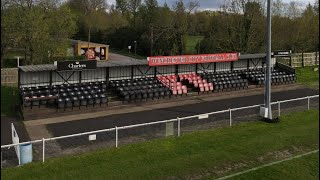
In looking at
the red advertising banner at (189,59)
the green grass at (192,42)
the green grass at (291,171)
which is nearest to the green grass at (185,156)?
the green grass at (291,171)

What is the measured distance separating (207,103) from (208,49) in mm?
35388

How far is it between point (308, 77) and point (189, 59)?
16003 mm

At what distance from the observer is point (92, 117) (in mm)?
21938

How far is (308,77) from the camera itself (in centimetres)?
3891

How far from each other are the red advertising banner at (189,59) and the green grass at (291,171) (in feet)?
48.7

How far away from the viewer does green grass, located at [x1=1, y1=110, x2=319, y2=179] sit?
12805 millimetres

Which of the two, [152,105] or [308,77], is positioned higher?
[308,77]

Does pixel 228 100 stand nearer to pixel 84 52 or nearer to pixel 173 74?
pixel 173 74

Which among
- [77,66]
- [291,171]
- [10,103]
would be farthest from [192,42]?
[291,171]

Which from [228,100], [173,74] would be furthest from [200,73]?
[228,100]

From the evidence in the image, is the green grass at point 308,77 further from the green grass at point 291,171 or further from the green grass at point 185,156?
the green grass at point 291,171

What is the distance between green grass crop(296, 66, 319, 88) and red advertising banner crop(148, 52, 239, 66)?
26.8 ft

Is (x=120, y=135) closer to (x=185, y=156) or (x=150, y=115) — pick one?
(x=185, y=156)

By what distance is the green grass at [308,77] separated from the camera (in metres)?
35.5
